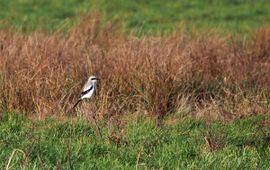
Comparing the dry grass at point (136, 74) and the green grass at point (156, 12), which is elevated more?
the dry grass at point (136, 74)

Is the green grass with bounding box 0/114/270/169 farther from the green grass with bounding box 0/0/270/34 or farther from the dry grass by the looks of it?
the green grass with bounding box 0/0/270/34

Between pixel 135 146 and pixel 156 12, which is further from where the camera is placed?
pixel 156 12

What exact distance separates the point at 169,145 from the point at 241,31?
33.5 feet

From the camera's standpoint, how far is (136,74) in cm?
891

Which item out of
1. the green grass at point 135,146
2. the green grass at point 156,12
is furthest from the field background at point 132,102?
the green grass at point 156,12

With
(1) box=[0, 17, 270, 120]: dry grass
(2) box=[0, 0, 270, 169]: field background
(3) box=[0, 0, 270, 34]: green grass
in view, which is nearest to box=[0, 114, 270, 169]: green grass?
(2) box=[0, 0, 270, 169]: field background

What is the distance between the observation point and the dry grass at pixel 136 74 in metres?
8.34

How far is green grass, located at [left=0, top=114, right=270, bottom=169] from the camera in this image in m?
6.52

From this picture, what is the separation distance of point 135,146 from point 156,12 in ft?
42.3

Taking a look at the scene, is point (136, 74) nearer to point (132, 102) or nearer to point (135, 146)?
point (132, 102)

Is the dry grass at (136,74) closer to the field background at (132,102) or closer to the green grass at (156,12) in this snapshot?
the field background at (132,102)

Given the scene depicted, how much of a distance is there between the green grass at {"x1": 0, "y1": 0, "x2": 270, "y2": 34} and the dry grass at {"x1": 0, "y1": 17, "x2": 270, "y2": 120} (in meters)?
6.28

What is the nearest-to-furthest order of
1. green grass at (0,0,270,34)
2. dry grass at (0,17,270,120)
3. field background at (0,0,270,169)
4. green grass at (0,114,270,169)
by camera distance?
green grass at (0,114,270,169) < field background at (0,0,270,169) < dry grass at (0,17,270,120) < green grass at (0,0,270,34)

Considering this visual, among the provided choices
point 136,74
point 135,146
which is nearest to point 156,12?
point 136,74
